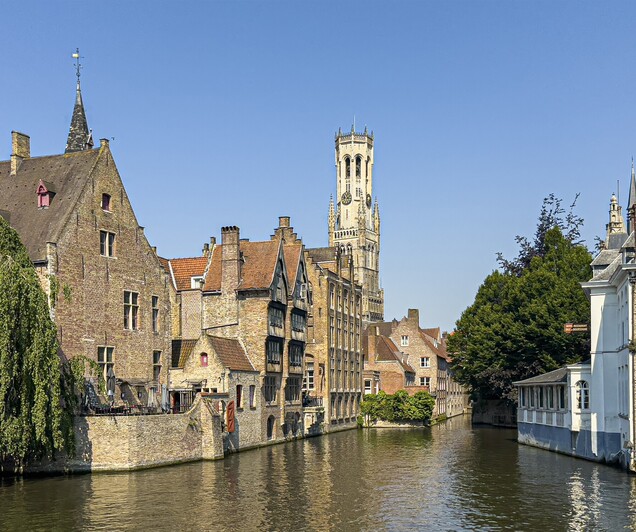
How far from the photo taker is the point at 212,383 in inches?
1971

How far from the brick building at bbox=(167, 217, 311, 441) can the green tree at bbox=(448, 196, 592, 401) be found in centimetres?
1742

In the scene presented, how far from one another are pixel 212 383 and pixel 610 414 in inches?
888

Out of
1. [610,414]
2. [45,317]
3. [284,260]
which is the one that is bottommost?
[610,414]

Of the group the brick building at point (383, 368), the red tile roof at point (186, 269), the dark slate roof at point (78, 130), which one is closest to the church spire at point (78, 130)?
the dark slate roof at point (78, 130)

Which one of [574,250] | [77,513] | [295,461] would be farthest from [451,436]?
[77,513]

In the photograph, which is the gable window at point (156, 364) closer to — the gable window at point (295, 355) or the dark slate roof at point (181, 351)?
the dark slate roof at point (181, 351)

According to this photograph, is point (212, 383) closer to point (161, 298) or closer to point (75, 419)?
point (161, 298)

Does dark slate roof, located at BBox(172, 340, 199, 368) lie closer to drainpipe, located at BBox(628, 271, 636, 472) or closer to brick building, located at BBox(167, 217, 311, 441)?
brick building, located at BBox(167, 217, 311, 441)

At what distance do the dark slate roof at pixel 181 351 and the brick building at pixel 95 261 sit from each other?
70.8 inches

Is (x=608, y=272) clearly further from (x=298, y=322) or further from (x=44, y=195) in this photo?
(x=44, y=195)

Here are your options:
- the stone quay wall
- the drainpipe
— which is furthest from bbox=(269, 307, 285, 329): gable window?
the drainpipe

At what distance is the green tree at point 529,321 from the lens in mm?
64062

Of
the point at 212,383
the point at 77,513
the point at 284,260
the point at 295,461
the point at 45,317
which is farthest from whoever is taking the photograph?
the point at 284,260

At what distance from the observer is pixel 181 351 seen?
5419 cm
